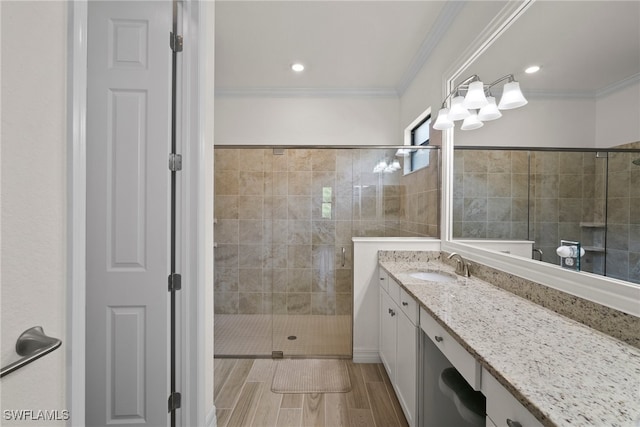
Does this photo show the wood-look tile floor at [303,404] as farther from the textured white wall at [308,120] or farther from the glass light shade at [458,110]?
the textured white wall at [308,120]

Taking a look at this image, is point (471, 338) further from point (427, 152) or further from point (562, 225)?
point (427, 152)

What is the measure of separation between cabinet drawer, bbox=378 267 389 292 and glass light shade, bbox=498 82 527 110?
130cm

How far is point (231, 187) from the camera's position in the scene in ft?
9.04

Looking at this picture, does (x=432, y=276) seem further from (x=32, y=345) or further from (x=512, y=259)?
(x=32, y=345)

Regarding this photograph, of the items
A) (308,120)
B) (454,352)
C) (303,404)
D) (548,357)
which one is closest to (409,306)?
(454,352)

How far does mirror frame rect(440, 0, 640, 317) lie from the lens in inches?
37.1

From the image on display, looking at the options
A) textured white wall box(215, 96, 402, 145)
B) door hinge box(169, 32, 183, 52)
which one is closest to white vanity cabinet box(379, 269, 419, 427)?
door hinge box(169, 32, 183, 52)

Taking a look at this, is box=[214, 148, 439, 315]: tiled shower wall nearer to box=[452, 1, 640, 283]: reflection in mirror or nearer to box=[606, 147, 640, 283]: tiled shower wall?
box=[452, 1, 640, 283]: reflection in mirror

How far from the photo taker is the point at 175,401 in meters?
1.40

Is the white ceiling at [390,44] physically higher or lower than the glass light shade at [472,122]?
higher

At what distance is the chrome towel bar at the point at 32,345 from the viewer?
47 centimetres

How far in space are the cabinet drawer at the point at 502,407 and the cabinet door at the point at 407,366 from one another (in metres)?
0.60

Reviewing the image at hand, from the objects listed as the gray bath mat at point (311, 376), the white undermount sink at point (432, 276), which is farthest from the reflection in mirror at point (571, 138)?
the gray bath mat at point (311, 376)

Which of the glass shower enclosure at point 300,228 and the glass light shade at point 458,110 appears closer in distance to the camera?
the glass light shade at point 458,110
